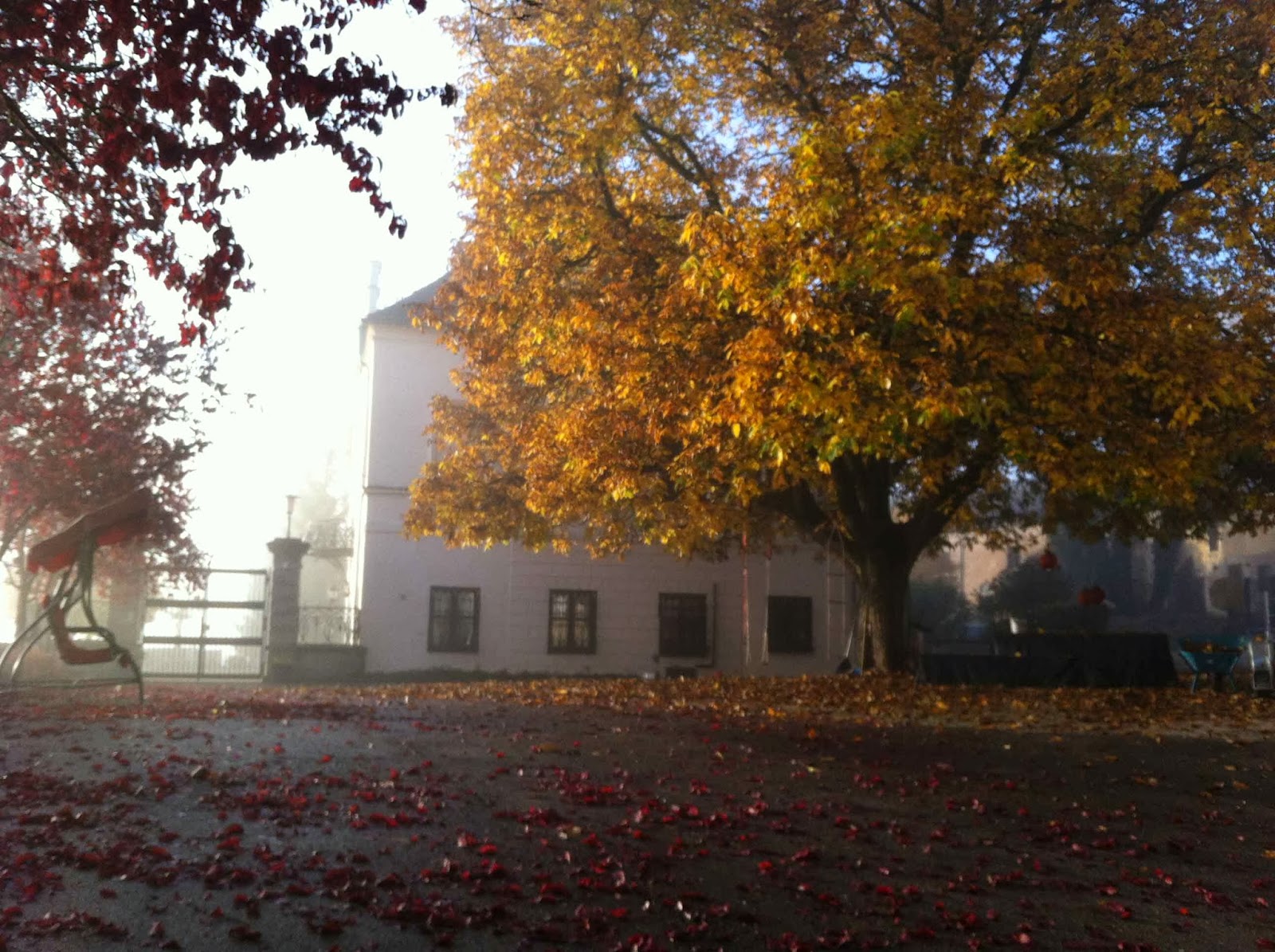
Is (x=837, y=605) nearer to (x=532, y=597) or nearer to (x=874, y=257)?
(x=532, y=597)

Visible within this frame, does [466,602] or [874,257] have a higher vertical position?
[874,257]

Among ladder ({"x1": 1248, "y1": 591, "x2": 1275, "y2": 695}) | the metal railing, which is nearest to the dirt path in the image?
ladder ({"x1": 1248, "y1": 591, "x2": 1275, "y2": 695})

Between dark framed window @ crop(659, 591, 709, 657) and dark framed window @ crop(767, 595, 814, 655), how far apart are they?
1.71 meters

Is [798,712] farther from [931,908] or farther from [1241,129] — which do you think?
[1241,129]

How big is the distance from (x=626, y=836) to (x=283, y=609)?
19.8 meters

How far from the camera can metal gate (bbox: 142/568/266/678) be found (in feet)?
80.8

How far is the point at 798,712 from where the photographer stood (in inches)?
503

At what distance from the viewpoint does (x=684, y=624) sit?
29.8 m

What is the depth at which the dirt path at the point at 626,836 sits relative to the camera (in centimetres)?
503

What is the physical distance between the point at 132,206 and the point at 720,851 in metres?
5.04

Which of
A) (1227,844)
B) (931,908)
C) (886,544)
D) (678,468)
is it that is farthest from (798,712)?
(931,908)

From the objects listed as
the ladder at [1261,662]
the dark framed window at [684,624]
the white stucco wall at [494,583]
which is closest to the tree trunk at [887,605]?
the ladder at [1261,662]

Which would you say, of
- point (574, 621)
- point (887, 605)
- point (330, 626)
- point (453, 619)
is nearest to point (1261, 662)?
point (887, 605)

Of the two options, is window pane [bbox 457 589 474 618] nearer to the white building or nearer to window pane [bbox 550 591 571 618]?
the white building
